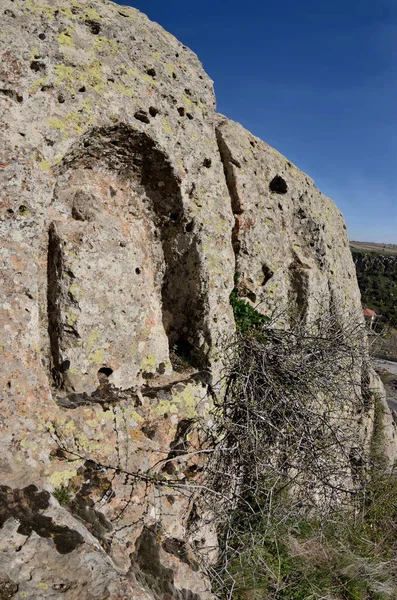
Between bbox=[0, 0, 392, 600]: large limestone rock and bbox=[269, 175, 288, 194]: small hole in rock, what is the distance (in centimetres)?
121

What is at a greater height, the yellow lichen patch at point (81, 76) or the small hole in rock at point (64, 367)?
the yellow lichen patch at point (81, 76)

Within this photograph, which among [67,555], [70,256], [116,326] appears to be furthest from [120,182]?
[67,555]

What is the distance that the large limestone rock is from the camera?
3174 millimetres

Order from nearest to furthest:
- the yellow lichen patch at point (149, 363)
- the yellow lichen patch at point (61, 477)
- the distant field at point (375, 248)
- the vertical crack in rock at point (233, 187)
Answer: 1. the yellow lichen patch at point (61, 477)
2. the yellow lichen patch at point (149, 363)
3. the vertical crack in rock at point (233, 187)
4. the distant field at point (375, 248)

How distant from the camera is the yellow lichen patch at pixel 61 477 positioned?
3.29 meters

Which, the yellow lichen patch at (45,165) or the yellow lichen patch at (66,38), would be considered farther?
the yellow lichen patch at (66,38)

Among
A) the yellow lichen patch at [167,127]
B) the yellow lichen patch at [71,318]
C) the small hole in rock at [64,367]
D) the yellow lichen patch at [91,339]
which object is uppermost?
the yellow lichen patch at [167,127]

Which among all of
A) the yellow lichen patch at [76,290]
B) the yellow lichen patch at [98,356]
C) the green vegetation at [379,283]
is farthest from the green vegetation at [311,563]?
the green vegetation at [379,283]

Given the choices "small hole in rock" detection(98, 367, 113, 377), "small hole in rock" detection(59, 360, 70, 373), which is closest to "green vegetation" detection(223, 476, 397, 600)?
"small hole in rock" detection(98, 367, 113, 377)

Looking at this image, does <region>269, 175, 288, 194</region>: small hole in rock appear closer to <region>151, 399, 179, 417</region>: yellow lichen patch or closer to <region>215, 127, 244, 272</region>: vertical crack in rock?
<region>215, 127, 244, 272</region>: vertical crack in rock

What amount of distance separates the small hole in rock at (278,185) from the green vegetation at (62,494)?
19.7ft

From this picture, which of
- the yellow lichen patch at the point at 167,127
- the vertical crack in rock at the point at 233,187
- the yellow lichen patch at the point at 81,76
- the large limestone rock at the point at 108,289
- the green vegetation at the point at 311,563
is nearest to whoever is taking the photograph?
the large limestone rock at the point at 108,289

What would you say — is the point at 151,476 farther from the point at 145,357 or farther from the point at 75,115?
the point at 75,115

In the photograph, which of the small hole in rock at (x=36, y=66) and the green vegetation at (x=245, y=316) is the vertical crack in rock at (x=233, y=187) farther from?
the small hole in rock at (x=36, y=66)
